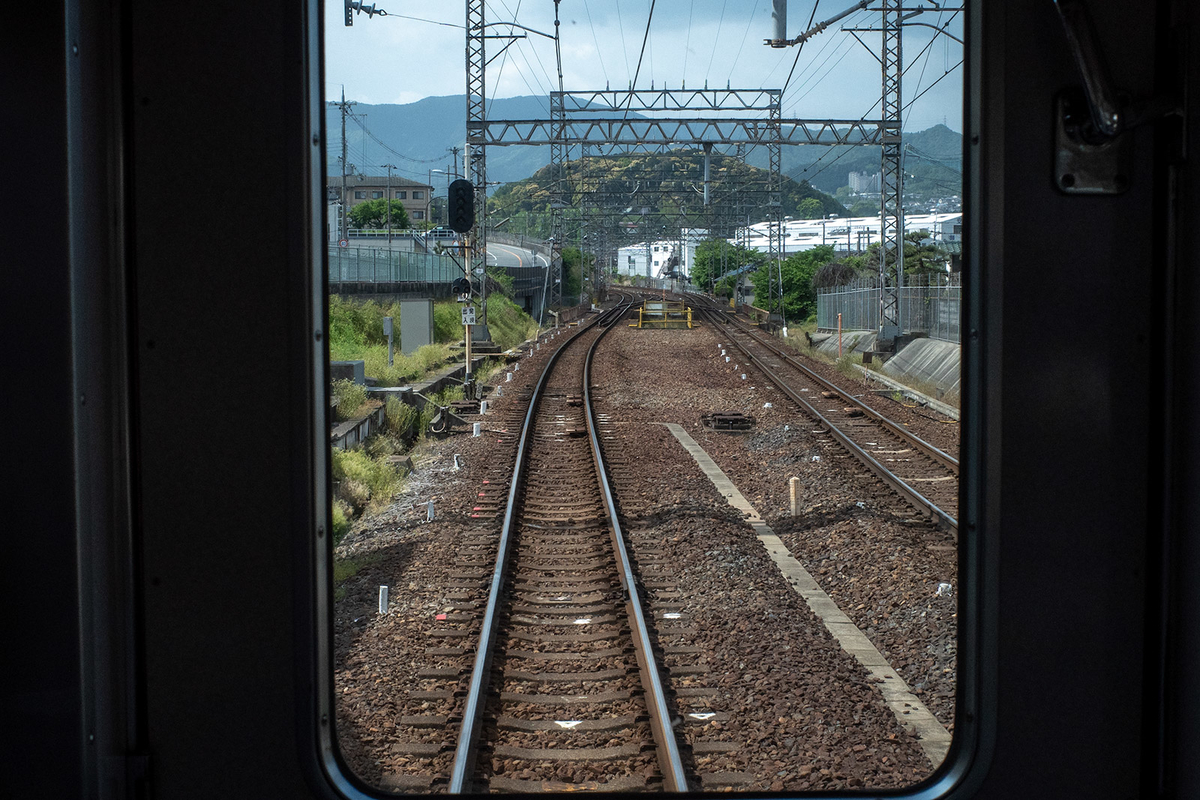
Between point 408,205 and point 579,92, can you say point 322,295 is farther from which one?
point 408,205

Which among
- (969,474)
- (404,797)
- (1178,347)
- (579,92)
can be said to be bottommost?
(404,797)

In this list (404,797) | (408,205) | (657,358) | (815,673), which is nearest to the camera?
(404,797)

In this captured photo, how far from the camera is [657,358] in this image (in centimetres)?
2627

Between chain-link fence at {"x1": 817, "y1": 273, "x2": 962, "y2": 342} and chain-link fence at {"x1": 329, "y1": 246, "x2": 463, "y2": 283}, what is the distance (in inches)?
391

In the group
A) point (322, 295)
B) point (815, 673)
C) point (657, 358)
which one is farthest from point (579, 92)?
point (322, 295)

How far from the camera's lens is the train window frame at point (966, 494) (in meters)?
1.95

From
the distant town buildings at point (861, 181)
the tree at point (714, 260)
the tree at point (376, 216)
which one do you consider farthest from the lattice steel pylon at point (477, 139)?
the distant town buildings at point (861, 181)

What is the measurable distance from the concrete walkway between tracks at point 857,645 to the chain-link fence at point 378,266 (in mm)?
15987

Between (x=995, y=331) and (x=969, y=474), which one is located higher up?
(x=995, y=331)

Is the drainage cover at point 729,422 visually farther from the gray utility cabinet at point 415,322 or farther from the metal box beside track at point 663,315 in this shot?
the metal box beside track at point 663,315

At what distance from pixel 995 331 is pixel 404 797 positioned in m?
1.43

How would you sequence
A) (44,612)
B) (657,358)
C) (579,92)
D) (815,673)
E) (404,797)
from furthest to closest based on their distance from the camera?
(657,358)
(579,92)
(815,673)
(404,797)
(44,612)

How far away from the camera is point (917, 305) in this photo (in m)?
23.1

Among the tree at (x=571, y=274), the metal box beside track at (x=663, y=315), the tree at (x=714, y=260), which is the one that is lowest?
the metal box beside track at (x=663, y=315)
